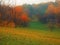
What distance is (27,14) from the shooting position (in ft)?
10.5

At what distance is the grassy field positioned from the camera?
3.10 metres

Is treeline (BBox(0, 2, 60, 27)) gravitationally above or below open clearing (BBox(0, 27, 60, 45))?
above

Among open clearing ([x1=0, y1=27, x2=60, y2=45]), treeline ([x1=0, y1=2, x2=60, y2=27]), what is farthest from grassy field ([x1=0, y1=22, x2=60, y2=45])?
treeline ([x1=0, y1=2, x2=60, y2=27])

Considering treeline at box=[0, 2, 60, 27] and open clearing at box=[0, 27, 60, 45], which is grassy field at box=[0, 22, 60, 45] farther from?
treeline at box=[0, 2, 60, 27]

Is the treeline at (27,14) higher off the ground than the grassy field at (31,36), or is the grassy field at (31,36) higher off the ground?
the treeline at (27,14)

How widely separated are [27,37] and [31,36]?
0.08 m

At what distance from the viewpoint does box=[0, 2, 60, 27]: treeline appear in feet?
10.3

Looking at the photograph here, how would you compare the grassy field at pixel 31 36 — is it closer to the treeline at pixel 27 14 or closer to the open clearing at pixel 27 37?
the open clearing at pixel 27 37

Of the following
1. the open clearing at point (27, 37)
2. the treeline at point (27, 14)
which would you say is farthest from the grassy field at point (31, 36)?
the treeline at point (27, 14)

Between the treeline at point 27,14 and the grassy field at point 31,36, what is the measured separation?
0.12 meters

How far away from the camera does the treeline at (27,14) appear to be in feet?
10.3

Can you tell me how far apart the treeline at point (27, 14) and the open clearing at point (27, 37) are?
0.45 feet

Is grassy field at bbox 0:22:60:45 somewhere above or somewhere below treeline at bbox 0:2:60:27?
below

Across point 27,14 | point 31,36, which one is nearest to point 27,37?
point 31,36
